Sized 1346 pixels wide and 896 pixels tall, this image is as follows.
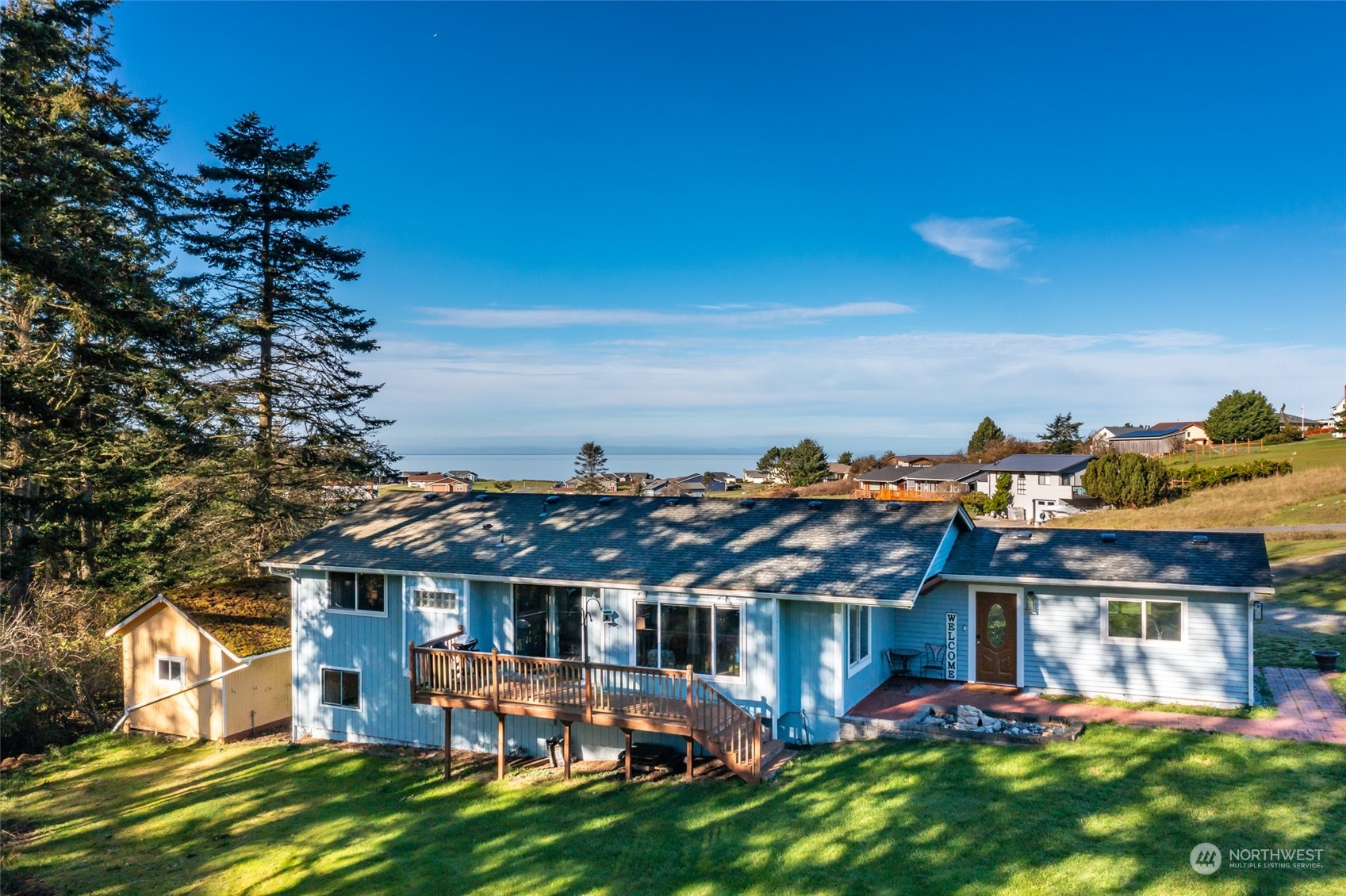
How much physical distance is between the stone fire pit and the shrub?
38399 millimetres

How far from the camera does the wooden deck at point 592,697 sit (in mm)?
10867

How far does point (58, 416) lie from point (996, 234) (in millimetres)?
31917

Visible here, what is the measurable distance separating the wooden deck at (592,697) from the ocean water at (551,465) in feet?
44.4

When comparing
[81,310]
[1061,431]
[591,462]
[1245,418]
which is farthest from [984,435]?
[81,310]

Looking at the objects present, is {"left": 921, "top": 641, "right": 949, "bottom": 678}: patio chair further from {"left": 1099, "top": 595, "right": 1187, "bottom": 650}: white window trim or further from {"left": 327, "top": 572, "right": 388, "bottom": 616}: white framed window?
{"left": 327, "top": 572, "right": 388, "bottom": 616}: white framed window

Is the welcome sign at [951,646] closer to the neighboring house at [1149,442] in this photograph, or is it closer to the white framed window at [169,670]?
the white framed window at [169,670]

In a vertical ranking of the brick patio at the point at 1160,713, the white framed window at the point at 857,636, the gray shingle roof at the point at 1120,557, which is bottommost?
the brick patio at the point at 1160,713

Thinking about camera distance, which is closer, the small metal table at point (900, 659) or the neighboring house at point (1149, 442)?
the small metal table at point (900, 659)

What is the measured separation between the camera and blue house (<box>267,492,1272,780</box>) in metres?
11.9

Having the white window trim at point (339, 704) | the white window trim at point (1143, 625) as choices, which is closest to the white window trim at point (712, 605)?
the white window trim at point (339, 704)

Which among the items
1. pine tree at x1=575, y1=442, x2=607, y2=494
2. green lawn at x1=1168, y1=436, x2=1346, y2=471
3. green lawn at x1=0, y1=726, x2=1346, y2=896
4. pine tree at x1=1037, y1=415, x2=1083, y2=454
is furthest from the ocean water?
green lawn at x1=1168, y1=436, x2=1346, y2=471

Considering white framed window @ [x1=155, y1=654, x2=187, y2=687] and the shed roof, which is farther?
white framed window @ [x1=155, y1=654, x2=187, y2=687]

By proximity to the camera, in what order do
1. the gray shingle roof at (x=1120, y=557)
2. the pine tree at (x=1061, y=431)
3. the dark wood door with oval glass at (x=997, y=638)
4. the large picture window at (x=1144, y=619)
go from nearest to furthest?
the gray shingle roof at (x=1120, y=557)
the large picture window at (x=1144, y=619)
the dark wood door with oval glass at (x=997, y=638)
the pine tree at (x=1061, y=431)

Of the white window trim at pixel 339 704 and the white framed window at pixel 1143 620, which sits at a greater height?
the white framed window at pixel 1143 620
